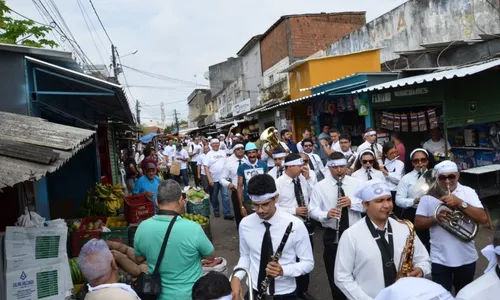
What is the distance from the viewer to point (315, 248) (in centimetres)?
751

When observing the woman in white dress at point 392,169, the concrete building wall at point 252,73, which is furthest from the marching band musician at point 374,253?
the concrete building wall at point 252,73

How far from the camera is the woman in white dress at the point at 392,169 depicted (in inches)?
256

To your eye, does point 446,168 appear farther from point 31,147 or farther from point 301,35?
point 301,35

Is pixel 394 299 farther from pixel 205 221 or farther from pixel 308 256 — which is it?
pixel 205 221

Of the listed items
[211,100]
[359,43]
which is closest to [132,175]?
[359,43]

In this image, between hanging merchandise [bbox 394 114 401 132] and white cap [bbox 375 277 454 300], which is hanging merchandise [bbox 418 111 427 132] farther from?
white cap [bbox 375 277 454 300]

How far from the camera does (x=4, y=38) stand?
484 inches

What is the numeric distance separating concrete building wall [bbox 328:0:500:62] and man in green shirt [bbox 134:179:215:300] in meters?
10.9

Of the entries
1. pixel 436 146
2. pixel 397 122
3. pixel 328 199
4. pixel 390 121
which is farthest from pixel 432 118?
→ pixel 328 199

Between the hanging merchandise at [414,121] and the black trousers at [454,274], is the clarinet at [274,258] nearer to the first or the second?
the black trousers at [454,274]

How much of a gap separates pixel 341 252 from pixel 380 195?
0.53 m

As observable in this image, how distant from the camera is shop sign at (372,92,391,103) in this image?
11031 mm

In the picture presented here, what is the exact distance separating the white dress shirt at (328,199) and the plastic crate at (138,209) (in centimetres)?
381

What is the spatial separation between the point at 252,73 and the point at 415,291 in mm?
34311
